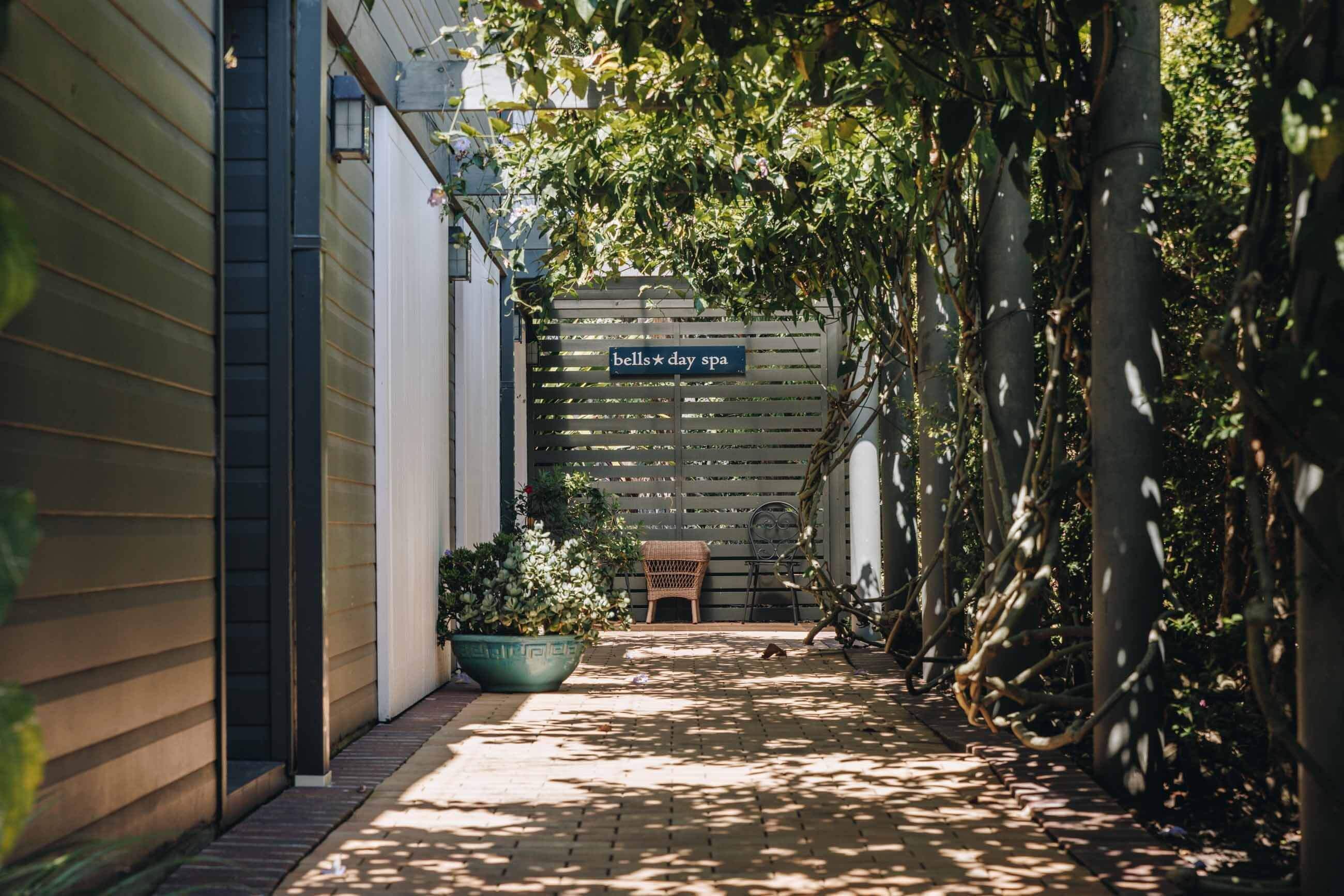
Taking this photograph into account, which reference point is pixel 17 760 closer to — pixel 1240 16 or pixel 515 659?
pixel 1240 16

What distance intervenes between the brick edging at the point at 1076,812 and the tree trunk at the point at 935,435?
3.78ft

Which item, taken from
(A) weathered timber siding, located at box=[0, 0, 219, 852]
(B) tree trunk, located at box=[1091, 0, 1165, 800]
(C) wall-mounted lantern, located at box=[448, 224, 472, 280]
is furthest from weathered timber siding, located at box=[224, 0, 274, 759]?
(C) wall-mounted lantern, located at box=[448, 224, 472, 280]

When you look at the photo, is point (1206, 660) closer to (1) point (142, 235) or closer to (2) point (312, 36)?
(1) point (142, 235)

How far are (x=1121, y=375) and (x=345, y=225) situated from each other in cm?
289

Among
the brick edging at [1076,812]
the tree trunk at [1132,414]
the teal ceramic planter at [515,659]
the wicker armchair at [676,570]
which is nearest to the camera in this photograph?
the brick edging at [1076,812]

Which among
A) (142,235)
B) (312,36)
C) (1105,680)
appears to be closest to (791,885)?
(1105,680)

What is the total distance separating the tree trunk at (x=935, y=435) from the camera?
6.32 meters

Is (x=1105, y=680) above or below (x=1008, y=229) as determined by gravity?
below

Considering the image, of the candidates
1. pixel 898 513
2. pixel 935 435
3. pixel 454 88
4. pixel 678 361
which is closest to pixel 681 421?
pixel 678 361

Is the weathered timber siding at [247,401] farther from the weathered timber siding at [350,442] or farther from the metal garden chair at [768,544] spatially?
the metal garden chair at [768,544]

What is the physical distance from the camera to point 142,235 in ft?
9.80

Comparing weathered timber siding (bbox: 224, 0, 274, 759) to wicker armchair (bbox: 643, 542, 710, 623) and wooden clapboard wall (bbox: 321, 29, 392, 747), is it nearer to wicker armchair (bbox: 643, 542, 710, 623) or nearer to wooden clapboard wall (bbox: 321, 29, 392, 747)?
wooden clapboard wall (bbox: 321, 29, 392, 747)

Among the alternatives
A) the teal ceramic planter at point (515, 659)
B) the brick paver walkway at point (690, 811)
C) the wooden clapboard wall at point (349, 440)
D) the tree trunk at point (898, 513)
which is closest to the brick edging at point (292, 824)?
the brick paver walkway at point (690, 811)

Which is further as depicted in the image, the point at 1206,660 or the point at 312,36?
the point at 312,36
